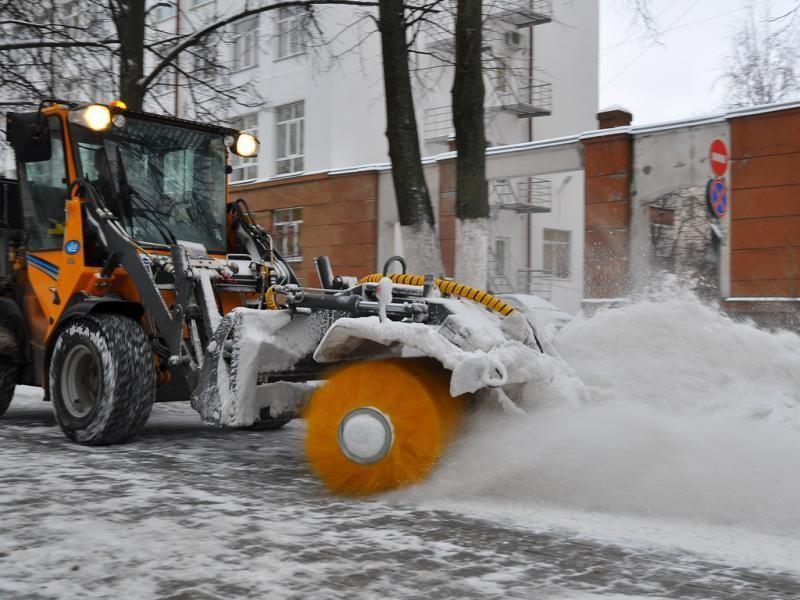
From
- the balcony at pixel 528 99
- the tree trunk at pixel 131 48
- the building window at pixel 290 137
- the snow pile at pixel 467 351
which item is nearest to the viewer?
the snow pile at pixel 467 351

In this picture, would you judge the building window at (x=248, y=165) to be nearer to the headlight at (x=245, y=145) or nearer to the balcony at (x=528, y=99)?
the balcony at (x=528, y=99)

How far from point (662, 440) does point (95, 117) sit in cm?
445

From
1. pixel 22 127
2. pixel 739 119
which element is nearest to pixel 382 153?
pixel 739 119

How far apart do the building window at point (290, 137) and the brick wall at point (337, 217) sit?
1.12 m

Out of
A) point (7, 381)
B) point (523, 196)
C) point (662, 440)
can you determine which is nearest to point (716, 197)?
point (662, 440)

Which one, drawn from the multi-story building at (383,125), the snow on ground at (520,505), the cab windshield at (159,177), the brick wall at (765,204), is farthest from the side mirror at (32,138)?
the multi-story building at (383,125)

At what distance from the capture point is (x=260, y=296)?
6.48 meters

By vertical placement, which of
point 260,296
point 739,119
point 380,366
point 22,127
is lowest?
point 380,366

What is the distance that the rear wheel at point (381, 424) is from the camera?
181 inches

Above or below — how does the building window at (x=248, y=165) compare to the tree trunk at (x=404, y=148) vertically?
above

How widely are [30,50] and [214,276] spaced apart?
8917 millimetres

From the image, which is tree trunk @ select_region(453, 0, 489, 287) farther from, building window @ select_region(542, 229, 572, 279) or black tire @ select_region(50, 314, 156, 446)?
building window @ select_region(542, 229, 572, 279)

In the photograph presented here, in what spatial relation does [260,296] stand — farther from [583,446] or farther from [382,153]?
[382,153]

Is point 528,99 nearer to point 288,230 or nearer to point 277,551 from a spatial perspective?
point 288,230
